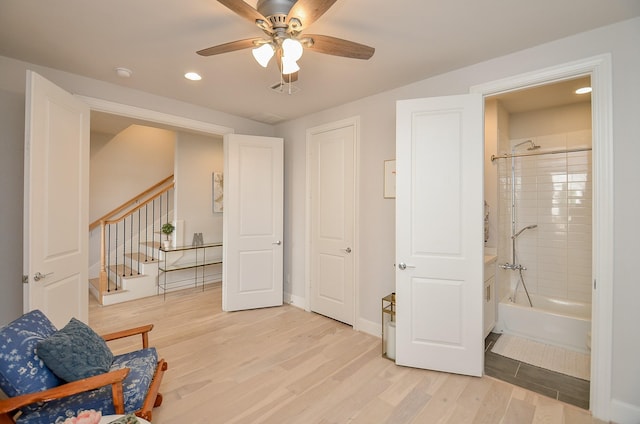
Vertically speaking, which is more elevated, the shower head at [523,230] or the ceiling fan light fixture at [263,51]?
the ceiling fan light fixture at [263,51]

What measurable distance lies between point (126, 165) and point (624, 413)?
7264 mm

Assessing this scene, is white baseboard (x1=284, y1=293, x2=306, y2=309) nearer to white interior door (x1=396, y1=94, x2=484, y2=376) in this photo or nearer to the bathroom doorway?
white interior door (x1=396, y1=94, x2=484, y2=376)

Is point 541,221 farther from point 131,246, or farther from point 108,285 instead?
point 131,246

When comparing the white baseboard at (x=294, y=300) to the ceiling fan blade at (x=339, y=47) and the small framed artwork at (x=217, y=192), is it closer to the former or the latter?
the small framed artwork at (x=217, y=192)

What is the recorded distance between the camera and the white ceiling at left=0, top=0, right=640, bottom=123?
1806mm

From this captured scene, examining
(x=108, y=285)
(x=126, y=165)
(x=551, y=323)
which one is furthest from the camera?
(x=126, y=165)

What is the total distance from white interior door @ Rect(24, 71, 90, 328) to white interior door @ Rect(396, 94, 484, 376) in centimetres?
277

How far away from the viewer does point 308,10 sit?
1.47 metres

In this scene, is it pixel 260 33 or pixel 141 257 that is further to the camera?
pixel 141 257

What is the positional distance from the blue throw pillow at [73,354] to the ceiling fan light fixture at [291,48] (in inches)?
79.8

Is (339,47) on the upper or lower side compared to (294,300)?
upper

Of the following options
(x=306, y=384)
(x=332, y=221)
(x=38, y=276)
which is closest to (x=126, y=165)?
(x=38, y=276)

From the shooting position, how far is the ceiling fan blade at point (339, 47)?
1691mm

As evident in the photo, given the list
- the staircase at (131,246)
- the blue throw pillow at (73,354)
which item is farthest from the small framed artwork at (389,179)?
the staircase at (131,246)
